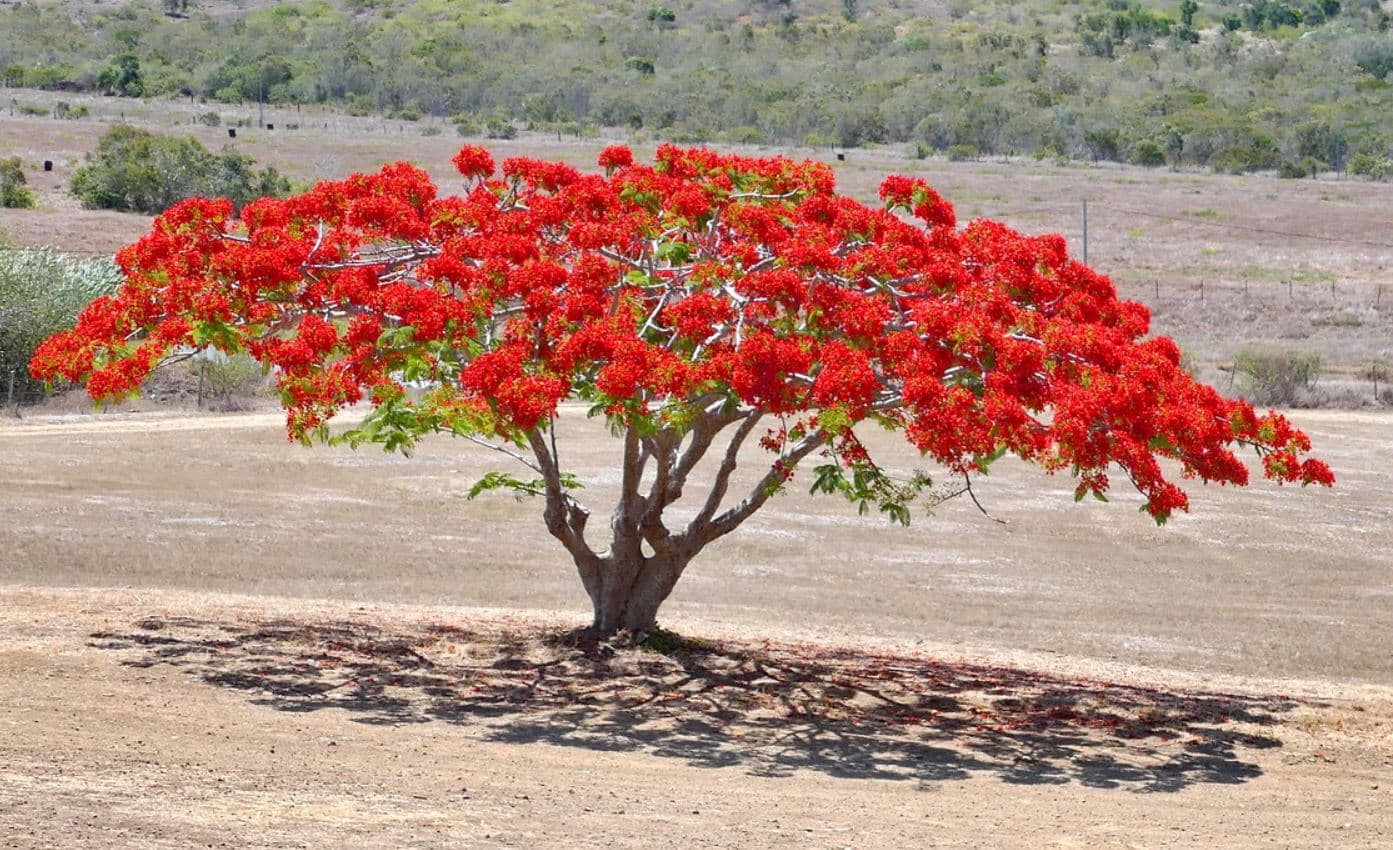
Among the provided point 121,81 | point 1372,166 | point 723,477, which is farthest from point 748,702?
point 121,81

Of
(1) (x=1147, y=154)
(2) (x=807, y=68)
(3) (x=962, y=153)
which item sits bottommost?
(3) (x=962, y=153)

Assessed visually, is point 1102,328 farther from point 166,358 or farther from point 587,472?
point 587,472

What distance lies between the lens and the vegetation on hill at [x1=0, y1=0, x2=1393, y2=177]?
291 ft

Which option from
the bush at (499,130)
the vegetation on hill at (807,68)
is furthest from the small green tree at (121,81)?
the bush at (499,130)

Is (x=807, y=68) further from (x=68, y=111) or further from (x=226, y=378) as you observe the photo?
(x=226, y=378)

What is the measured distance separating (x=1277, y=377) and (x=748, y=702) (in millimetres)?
30342

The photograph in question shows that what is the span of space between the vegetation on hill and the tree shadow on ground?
68.9 metres

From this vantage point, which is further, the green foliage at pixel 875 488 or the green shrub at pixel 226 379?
the green shrub at pixel 226 379

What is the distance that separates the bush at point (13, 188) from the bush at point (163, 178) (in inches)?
63.9

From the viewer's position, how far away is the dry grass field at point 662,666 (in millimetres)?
10109

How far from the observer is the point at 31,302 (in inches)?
1332

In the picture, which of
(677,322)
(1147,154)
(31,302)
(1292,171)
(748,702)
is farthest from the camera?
(1147,154)

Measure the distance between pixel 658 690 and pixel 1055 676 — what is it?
3.67 metres

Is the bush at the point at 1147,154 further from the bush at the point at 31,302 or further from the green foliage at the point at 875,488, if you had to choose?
the green foliage at the point at 875,488
